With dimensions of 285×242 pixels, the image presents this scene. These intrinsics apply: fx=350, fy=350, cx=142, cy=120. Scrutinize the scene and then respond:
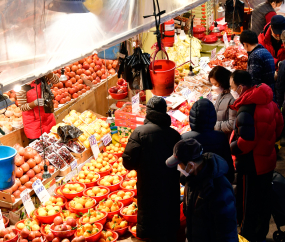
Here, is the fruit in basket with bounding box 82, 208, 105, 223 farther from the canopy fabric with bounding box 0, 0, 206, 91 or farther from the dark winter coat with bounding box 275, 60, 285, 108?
the dark winter coat with bounding box 275, 60, 285, 108

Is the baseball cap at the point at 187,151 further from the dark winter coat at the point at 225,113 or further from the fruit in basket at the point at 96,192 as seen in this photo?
the fruit in basket at the point at 96,192

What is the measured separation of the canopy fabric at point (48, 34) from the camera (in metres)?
2.07

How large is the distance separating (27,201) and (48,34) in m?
2.31

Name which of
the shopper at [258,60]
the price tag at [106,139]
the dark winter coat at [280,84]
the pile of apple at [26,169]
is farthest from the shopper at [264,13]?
the pile of apple at [26,169]

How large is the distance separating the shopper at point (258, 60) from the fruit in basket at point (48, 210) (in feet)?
10.3

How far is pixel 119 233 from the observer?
3.80m

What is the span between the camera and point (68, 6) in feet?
8.20

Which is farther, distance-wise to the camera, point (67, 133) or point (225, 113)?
point (67, 133)

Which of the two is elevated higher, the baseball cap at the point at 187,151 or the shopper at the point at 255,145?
the baseball cap at the point at 187,151

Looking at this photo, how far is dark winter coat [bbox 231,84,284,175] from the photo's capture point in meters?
3.65

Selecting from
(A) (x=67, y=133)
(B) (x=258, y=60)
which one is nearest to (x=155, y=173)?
(A) (x=67, y=133)

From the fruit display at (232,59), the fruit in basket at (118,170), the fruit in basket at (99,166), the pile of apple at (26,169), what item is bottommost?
the fruit in basket at (118,170)

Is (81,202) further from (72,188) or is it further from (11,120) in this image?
(11,120)

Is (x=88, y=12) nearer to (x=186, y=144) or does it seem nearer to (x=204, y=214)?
(x=186, y=144)
